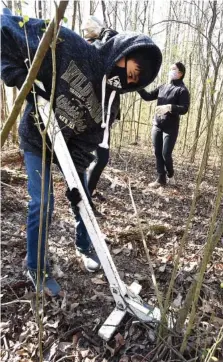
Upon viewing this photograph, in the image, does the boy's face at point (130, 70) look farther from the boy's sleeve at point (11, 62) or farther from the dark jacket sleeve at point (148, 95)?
the dark jacket sleeve at point (148, 95)

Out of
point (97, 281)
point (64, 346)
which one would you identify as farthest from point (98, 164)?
point (64, 346)

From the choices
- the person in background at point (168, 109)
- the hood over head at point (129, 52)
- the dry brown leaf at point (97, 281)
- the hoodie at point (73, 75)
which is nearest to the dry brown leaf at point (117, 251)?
the dry brown leaf at point (97, 281)

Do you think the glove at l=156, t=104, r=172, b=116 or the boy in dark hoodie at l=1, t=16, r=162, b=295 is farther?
the glove at l=156, t=104, r=172, b=116

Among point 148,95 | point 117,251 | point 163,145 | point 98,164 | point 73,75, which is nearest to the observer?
point 73,75

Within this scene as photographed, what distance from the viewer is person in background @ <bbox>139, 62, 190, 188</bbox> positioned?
4398 mm

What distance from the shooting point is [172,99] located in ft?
14.7

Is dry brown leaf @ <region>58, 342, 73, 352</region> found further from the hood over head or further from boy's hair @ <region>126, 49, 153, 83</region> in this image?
boy's hair @ <region>126, 49, 153, 83</region>

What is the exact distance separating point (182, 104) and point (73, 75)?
2812 mm

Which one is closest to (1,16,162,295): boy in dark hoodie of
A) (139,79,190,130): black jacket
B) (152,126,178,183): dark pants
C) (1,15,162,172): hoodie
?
(1,15,162,172): hoodie

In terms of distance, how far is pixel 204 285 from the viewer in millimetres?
2121

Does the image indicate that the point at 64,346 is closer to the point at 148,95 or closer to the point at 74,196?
the point at 74,196

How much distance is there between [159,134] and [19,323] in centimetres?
343

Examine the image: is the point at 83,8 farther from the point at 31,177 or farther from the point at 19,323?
the point at 19,323

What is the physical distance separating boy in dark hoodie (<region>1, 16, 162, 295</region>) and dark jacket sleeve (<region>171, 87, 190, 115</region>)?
2.25m
